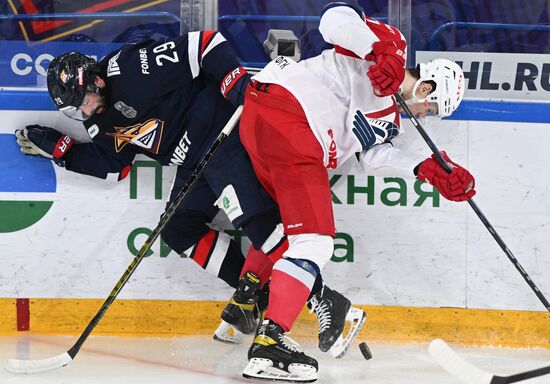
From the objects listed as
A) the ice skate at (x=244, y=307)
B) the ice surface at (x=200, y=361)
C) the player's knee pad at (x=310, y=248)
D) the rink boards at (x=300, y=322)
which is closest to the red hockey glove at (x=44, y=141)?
the rink boards at (x=300, y=322)

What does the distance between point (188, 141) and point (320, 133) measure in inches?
24.1

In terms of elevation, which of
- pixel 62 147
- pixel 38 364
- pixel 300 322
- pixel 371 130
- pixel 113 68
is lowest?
pixel 300 322

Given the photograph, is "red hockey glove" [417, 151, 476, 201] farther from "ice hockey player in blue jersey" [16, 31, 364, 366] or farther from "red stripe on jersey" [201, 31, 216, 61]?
"red stripe on jersey" [201, 31, 216, 61]

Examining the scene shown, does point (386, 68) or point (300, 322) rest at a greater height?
point (386, 68)

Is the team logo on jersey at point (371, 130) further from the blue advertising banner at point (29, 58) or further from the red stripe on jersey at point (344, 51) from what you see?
the blue advertising banner at point (29, 58)

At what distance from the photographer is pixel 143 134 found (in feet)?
11.9

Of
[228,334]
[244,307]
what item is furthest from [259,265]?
[228,334]

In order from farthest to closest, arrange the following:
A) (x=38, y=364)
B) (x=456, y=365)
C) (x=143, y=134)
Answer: (x=143, y=134) → (x=38, y=364) → (x=456, y=365)

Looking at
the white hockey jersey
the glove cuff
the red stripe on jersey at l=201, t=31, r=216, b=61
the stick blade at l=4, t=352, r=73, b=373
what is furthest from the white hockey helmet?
the stick blade at l=4, t=352, r=73, b=373

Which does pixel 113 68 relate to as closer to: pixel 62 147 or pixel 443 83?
pixel 62 147

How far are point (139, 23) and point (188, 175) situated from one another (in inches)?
27.2

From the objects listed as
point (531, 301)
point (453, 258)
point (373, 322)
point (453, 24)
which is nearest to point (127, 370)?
point (373, 322)

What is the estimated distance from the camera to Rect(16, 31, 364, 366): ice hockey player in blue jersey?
3.45 metres

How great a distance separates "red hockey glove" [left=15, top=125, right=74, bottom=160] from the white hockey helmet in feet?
4.47
